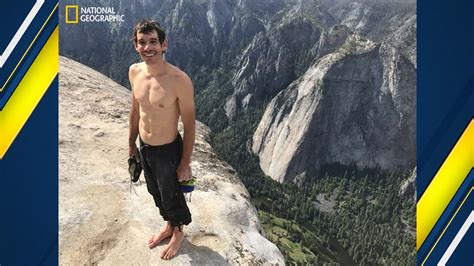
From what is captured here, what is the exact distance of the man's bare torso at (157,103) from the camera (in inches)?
147

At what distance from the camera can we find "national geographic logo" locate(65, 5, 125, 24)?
201 inches

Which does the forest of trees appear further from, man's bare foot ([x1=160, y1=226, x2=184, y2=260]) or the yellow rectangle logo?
the yellow rectangle logo

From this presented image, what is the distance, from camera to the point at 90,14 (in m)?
5.39

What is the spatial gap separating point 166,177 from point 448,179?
9.89 ft

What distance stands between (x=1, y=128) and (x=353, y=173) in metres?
105

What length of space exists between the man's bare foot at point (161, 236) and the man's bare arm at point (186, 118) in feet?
2.20

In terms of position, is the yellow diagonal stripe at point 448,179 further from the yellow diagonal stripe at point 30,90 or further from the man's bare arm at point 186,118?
the yellow diagonal stripe at point 30,90

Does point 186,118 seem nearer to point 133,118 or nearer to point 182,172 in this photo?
point 182,172

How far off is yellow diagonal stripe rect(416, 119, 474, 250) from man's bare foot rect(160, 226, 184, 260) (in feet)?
8.65

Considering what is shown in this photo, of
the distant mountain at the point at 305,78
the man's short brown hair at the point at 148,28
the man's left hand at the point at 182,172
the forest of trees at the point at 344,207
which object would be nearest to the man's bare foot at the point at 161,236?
the man's left hand at the point at 182,172

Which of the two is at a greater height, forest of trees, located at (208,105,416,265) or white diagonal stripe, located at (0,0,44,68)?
white diagonal stripe, located at (0,0,44,68)

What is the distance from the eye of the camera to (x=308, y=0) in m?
118

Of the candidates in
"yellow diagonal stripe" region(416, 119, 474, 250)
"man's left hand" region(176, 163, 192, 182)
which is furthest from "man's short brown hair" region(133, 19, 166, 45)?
"yellow diagonal stripe" region(416, 119, 474, 250)

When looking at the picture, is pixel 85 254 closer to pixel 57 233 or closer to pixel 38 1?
pixel 57 233
